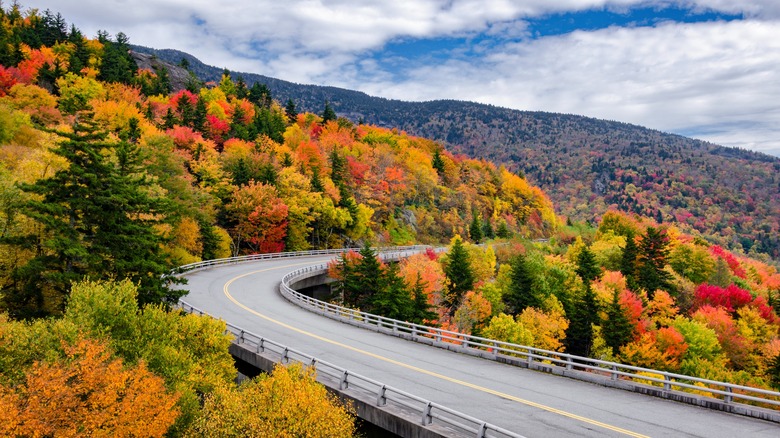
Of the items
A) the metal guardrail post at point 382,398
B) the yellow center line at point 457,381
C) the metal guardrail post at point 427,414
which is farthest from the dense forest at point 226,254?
the yellow center line at point 457,381

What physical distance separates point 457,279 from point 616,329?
1710cm

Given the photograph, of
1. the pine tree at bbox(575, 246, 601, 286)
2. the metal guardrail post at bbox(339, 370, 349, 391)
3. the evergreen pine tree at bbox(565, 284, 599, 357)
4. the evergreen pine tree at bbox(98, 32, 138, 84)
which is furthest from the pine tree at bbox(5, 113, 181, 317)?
the evergreen pine tree at bbox(98, 32, 138, 84)

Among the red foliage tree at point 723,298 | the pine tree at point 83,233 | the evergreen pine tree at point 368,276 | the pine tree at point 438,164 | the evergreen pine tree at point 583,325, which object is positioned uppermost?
the pine tree at point 438,164

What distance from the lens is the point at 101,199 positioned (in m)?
23.7

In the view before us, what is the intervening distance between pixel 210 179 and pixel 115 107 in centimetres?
1914

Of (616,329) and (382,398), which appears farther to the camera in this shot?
(616,329)

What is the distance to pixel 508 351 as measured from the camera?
798 inches

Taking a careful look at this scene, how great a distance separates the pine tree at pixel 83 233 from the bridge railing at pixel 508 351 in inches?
397

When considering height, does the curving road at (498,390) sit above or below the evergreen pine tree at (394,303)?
above

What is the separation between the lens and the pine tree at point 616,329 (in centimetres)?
4341

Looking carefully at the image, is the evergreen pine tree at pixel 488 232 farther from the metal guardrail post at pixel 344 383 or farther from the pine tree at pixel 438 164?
the metal guardrail post at pixel 344 383

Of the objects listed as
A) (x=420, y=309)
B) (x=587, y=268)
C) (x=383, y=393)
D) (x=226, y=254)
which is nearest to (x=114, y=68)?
(x=226, y=254)

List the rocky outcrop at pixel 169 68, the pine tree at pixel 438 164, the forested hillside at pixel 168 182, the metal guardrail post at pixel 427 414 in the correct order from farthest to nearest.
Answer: the rocky outcrop at pixel 169 68, the pine tree at pixel 438 164, the forested hillside at pixel 168 182, the metal guardrail post at pixel 427 414

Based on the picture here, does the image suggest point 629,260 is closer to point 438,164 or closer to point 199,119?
point 438,164
